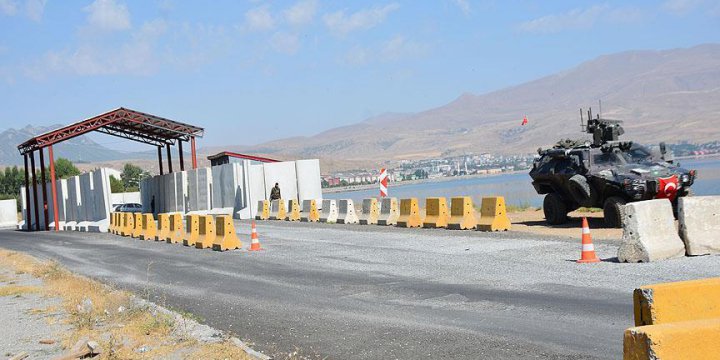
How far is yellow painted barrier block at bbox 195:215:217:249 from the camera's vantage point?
2364cm

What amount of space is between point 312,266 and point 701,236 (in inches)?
278

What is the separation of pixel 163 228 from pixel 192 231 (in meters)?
4.01

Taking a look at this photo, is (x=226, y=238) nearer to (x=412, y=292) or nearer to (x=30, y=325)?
(x=412, y=292)

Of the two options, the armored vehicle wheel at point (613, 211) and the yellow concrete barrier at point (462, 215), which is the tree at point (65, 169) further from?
the armored vehicle wheel at point (613, 211)

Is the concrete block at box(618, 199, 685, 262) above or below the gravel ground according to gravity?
above

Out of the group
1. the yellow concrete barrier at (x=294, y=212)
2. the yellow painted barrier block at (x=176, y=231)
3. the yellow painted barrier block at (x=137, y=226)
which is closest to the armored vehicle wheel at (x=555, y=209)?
the yellow painted barrier block at (x=176, y=231)

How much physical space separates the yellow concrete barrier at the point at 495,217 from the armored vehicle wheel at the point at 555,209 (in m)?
2.61

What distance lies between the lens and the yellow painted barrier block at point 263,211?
3784 centimetres

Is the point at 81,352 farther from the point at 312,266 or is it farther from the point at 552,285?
the point at 312,266

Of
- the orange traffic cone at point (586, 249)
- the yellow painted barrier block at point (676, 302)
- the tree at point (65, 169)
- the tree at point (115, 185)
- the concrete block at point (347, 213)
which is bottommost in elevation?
the orange traffic cone at point (586, 249)

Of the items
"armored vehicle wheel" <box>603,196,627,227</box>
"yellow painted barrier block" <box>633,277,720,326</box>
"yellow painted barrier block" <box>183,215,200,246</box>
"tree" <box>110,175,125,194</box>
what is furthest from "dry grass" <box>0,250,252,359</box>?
"tree" <box>110,175,125,194</box>

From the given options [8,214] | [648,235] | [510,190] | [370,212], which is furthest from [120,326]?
[8,214]

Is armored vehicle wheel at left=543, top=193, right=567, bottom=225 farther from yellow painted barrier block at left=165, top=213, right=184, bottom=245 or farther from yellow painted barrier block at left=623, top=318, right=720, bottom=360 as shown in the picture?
yellow painted barrier block at left=623, top=318, right=720, bottom=360

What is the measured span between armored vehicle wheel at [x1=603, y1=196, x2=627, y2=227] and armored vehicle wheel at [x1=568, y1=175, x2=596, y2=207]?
2.62 feet
